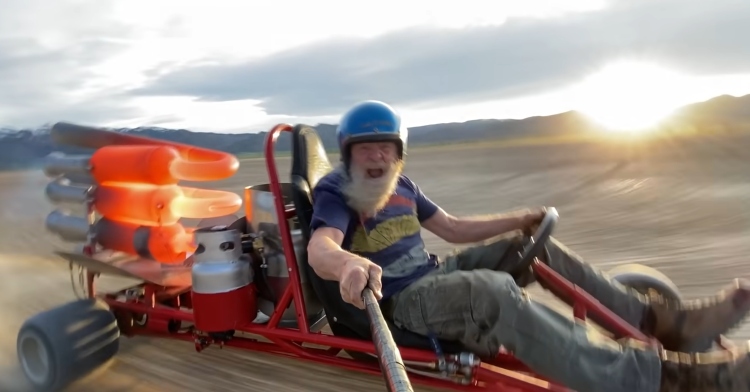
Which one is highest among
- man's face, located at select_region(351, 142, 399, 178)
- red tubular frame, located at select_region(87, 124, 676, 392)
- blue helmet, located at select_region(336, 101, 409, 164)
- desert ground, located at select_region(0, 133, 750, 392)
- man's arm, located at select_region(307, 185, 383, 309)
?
blue helmet, located at select_region(336, 101, 409, 164)

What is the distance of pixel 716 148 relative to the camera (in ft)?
54.5

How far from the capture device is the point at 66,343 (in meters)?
3.65

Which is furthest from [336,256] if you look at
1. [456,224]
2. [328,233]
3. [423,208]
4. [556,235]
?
[556,235]

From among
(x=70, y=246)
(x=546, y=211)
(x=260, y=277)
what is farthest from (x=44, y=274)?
(x=546, y=211)

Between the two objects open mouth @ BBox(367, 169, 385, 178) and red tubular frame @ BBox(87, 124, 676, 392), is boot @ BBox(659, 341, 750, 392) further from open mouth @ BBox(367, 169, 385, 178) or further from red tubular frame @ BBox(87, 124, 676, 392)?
open mouth @ BBox(367, 169, 385, 178)

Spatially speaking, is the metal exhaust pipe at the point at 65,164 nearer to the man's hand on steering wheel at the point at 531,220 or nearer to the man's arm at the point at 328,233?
the man's arm at the point at 328,233

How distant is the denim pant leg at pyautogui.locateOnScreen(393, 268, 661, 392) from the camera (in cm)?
237

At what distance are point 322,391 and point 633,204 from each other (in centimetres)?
699

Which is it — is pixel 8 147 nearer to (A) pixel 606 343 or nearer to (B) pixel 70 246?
(B) pixel 70 246

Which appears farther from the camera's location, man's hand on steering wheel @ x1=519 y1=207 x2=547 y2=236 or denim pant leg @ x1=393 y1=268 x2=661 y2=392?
man's hand on steering wheel @ x1=519 y1=207 x2=547 y2=236

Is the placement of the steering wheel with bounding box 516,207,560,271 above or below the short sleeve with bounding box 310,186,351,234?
below

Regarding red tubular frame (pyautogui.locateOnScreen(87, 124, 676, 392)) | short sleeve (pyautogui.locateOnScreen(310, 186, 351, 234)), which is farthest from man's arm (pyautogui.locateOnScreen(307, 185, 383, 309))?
red tubular frame (pyautogui.locateOnScreen(87, 124, 676, 392))

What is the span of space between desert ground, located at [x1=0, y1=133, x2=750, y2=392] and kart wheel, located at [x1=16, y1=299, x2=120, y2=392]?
0.44 ft

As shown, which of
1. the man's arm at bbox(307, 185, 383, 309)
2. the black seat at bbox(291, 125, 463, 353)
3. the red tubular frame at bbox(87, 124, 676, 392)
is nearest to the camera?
the man's arm at bbox(307, 185, 383, 309)
